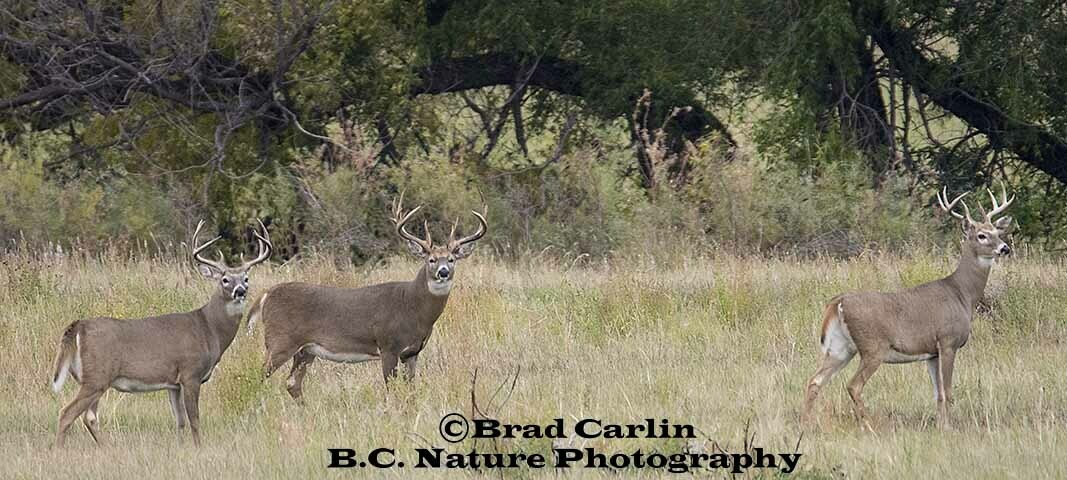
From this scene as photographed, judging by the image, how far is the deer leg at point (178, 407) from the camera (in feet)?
31.3

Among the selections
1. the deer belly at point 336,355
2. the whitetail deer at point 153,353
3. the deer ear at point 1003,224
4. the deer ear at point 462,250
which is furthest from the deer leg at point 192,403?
the deer ear at point 1003,224

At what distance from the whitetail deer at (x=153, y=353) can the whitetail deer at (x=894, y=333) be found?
11.8ft

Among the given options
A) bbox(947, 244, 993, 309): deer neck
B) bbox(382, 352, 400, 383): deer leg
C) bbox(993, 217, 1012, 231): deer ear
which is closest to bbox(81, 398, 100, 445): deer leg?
bbox(382, 352, 400, 383): deer leg

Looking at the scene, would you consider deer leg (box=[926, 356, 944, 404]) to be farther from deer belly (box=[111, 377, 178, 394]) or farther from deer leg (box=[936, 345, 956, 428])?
deer belly (box=[111, 377, 178, 394])

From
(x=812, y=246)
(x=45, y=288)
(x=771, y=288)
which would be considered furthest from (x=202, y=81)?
(x=771, y=288)

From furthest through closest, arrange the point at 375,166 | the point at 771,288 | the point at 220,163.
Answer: the point at 375,166
the point at 220,163
the point at 771,288

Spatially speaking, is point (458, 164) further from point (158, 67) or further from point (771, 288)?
point (771, 288)

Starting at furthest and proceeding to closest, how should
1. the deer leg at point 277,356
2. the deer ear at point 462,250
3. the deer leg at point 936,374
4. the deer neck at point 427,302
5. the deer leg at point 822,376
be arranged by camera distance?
the deer ear at point 462,250, the deer neck at point 427,302, the deer leg at point 277,356, the deer leg at point 936,374, the deer leg at point 822,376

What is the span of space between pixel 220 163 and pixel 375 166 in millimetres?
2187

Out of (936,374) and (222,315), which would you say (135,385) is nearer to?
(222,315)

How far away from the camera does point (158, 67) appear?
19.2m

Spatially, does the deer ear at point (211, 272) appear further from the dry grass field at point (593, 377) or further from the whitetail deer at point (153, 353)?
the dry grass field at point (593, 377)

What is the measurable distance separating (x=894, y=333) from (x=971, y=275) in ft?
3.69

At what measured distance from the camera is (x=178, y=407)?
31.6 ft
